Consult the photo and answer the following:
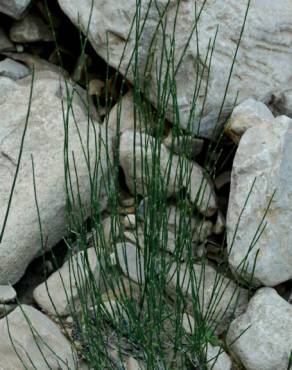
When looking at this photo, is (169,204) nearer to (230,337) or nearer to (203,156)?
(203,156)

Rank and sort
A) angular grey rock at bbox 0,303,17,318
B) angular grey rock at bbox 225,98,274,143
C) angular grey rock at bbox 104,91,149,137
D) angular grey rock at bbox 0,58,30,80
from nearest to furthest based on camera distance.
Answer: angular grey rock at bbox 0,303,17,318, angular grey rock at bbox 225,98,274,143, angular grey rock at bbox 104,91,149,137, angular grey rock at bbox 0,58,30,80

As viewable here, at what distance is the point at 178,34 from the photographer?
8.11 feet

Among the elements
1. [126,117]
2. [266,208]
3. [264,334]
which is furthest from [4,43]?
[264,334]

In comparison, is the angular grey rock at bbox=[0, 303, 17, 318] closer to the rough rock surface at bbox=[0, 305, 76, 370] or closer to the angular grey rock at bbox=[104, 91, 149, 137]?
the rough rock surface at bbox=[0, 305, 76, 370]

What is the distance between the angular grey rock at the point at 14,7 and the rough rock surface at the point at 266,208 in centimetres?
80

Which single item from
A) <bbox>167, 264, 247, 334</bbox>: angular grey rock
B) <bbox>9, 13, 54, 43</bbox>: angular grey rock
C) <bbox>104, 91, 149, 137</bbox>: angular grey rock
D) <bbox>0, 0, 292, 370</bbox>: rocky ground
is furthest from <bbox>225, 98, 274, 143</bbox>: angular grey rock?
<bbox>9, 13, 54, 43</bbox>: angular grey rock

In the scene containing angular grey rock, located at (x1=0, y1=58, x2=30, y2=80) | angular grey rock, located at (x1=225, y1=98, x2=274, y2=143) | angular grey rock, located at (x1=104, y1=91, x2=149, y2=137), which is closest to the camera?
angular grey rock, located at (x1=225, y1=98, x2=274, y2=143)

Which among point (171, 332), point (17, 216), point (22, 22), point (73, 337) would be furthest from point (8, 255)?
point (22, 22)

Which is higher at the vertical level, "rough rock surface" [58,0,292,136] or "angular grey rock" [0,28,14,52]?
"rough rock surface" [58,0,292,136]

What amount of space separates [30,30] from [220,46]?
0.61m

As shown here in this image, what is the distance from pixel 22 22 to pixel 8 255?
0.79 metres

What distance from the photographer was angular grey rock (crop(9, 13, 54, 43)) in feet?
8.92

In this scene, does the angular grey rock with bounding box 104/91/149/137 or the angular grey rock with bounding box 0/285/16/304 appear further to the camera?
the angular grey rock with bounding box 104/91/149/137

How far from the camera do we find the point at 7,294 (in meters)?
2.28
